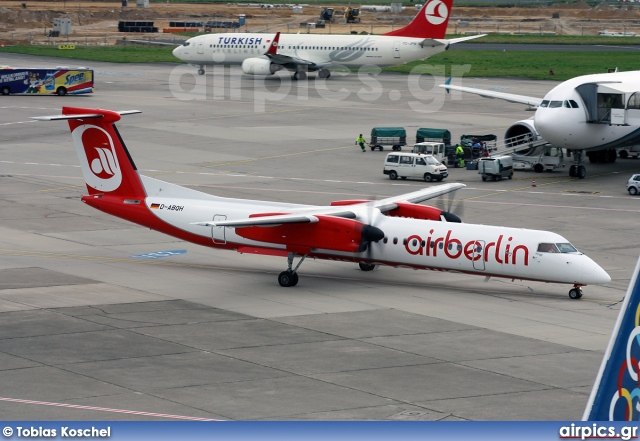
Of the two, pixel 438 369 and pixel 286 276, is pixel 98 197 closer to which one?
pixel 286 276

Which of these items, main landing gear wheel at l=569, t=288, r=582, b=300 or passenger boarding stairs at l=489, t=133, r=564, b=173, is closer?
main landing gear wheel at l=569, t=288, r=582, b=300

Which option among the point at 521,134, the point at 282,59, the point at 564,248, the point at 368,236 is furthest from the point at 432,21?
the point at 564,248

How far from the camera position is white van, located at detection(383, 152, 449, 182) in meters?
60.1

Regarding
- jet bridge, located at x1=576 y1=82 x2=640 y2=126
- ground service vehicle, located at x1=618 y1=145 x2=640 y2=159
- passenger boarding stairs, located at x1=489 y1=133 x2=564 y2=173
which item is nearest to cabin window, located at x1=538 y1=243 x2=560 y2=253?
jet bridge, located at x1=576 y1=82 x2=640 y2=126

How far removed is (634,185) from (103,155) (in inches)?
1169

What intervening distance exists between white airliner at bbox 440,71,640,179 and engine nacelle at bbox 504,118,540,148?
495 cm

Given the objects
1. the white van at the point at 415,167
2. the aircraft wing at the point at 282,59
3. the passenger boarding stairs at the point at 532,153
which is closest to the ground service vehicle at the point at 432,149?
the passenger boarding stairs at the point at 532,153

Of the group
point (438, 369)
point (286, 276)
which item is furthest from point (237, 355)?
point (286, 276)

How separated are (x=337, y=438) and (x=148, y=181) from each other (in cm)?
3237

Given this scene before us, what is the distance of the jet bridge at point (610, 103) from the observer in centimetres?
5878

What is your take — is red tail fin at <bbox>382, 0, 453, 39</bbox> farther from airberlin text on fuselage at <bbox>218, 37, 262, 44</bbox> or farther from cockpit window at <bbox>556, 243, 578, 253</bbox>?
cockpit window at <bbox>556, 243, 578, 253</bbox>

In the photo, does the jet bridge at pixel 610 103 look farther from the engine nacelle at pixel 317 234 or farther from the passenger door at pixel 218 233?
the passenger door at pixel 218 233

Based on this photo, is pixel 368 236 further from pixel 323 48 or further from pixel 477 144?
pixel 323 48

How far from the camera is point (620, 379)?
10.7m
